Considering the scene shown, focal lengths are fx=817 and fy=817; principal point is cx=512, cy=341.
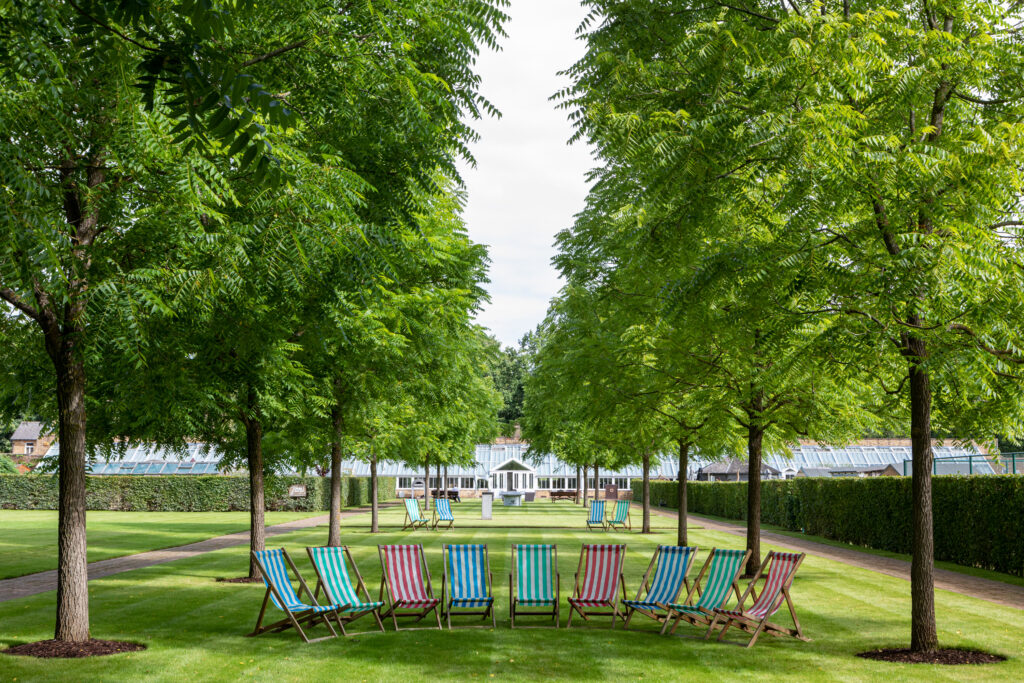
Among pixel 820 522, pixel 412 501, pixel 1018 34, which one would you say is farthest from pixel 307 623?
pixel 820 522

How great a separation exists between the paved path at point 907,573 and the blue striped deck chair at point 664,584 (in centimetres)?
622

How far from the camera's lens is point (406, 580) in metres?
11.1

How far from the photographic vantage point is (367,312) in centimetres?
984

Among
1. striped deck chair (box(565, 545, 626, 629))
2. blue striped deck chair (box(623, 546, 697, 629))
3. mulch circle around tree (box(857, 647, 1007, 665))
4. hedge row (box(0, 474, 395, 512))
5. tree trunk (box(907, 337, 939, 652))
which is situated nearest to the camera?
mulch circle around tree (box(857, 647, 1007, 665))

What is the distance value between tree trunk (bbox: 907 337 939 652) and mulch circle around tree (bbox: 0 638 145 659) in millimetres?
8499

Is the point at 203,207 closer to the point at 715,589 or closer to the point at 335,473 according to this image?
the point at 715,589

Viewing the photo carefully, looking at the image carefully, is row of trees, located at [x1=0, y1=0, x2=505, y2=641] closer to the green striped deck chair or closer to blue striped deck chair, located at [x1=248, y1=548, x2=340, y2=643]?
blue striped deck chair, located at [x1=248, y1=548, x2=340, y2=643]

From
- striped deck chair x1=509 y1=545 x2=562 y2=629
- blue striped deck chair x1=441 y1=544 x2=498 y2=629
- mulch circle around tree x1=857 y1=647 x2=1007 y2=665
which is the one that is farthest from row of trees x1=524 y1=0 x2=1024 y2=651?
blue striped deck chair x1=441 y1=544 x2=498 y2=629

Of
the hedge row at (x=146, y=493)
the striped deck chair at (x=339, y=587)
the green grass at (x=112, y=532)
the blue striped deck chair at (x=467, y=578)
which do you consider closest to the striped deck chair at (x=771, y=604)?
the blue striped deck chair at (x=467, y=578)

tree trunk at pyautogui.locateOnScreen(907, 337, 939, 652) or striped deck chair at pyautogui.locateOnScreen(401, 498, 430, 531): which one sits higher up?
tree trunk at pyautogui.locateOnScreen(907, 337, 939, 652)

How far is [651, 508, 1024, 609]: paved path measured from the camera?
564 inches

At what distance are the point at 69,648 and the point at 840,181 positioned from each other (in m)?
9.26

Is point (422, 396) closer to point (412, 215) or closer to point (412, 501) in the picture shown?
point (412, 215)

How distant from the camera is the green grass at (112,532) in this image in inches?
762
